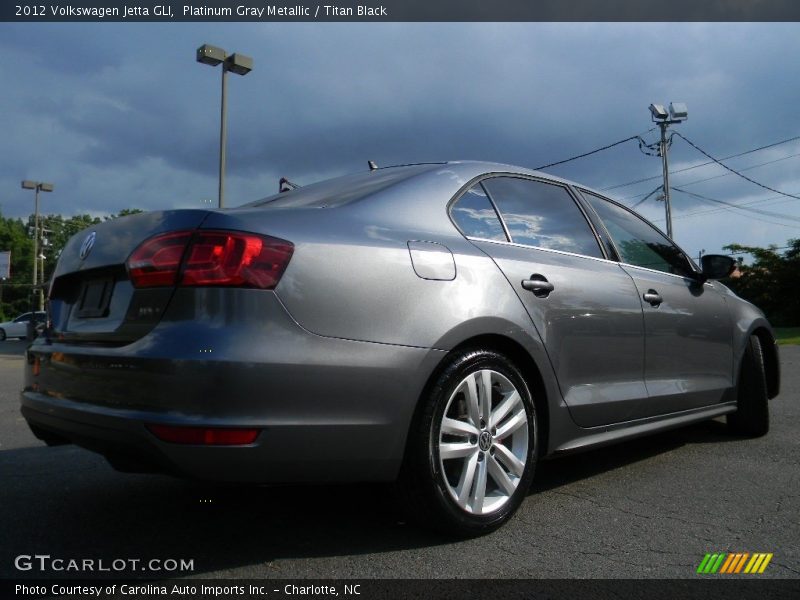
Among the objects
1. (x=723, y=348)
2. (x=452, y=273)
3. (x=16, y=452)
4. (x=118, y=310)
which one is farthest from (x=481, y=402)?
(x=16, y=452)

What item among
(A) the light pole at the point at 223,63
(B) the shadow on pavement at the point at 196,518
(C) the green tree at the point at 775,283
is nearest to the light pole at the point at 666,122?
(C) the green tree at the point at 775,283

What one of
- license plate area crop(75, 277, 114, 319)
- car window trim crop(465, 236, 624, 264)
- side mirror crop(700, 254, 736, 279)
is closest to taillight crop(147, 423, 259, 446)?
license plate area crop(75, 277, 114, 319)

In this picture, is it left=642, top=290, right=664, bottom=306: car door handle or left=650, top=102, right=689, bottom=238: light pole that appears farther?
left=650, top=102, right=689, bottom=238: light pole

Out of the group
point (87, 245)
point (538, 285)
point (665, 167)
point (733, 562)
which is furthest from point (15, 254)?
point (733, 562)

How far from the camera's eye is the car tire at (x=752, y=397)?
4.71 m

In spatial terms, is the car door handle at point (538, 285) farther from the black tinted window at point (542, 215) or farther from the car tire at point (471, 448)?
the car tire at point (471, 448)

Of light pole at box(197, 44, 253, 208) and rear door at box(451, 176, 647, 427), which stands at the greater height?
light pole at box(197, 44, 253, 208)

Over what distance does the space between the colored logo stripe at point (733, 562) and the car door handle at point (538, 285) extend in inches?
46.4

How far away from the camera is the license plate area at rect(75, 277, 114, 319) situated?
2.58 metres

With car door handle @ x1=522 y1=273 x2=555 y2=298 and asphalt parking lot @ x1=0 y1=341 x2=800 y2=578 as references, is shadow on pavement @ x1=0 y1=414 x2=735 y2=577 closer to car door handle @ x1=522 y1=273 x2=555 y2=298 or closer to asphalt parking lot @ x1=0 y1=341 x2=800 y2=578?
asphalt parking lot @ x1=0 y1=341 x2=800 y2=578

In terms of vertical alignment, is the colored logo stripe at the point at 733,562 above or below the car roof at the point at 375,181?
below

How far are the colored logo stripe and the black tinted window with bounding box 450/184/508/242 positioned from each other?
1476mm

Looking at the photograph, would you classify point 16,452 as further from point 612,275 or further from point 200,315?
point 612,275

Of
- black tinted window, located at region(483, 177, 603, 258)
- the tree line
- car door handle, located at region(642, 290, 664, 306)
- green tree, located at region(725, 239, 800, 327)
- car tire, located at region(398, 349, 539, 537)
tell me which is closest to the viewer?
car tire, located at region(398, 349, 539, 537)
